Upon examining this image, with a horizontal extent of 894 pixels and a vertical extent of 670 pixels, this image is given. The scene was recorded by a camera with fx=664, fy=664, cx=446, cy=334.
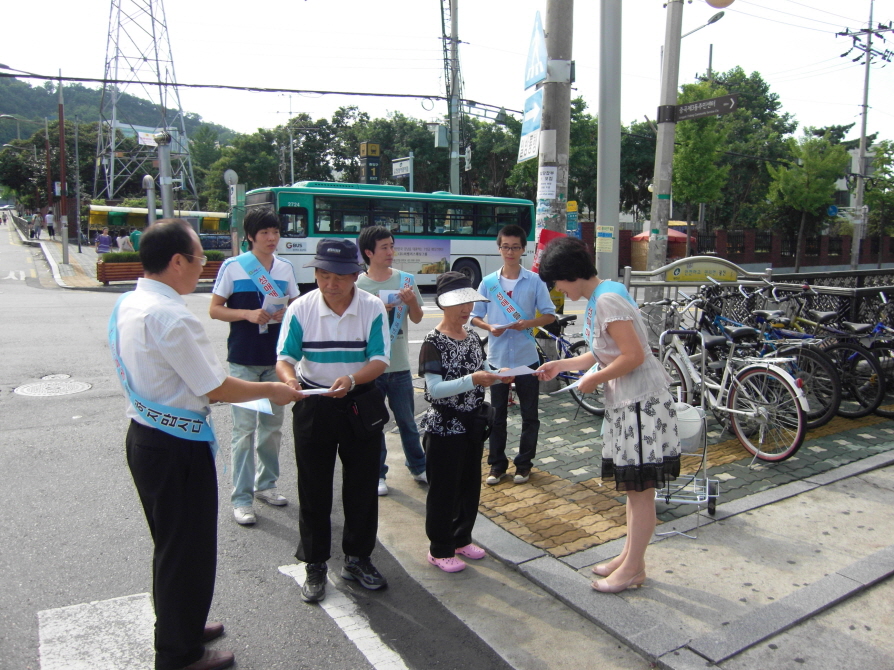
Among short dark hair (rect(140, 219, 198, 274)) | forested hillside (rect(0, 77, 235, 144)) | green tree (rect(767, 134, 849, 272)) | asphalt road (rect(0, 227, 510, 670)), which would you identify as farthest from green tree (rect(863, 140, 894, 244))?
forested hillside (rect(0, 77, 235, 144))

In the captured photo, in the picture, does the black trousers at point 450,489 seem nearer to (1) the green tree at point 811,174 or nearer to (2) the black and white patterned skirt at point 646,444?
(2) the black and white patterned skirt at point 646,444

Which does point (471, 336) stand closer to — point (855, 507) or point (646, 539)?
point (646, 539)

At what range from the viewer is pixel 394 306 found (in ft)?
14.5

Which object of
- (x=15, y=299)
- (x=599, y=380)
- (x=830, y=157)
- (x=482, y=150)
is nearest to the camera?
(x=599, y=380)

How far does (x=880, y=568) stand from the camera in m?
3.50

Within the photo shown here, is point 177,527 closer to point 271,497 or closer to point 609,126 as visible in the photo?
point 271,497

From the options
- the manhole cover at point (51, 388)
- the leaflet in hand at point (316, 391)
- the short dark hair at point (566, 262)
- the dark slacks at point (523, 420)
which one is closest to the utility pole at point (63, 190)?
the manhole cover at point (51, 388)

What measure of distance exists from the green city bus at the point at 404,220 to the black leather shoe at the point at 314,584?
1494 centimetres

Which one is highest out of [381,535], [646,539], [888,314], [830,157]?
[830,157]

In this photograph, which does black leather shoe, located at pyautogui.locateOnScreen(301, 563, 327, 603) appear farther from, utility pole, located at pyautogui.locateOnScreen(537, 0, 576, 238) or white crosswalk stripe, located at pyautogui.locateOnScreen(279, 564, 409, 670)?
utility pole, located at pyautogui.locateOnScreen(537, 0, 576, 238)

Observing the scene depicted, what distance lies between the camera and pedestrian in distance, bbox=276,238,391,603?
325 cm

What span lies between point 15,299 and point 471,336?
16222mm

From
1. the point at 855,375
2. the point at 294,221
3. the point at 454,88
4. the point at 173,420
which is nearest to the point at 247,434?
the point at 173,420


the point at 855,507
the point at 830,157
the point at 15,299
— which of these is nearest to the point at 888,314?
the point at 855,507
